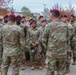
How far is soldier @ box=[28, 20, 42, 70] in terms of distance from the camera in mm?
11534

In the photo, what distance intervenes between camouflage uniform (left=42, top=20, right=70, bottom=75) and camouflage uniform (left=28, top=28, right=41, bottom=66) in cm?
340

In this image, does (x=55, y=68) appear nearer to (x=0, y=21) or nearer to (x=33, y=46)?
(x=33, y=46)

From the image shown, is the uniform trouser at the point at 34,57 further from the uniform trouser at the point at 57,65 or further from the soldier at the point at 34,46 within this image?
the uniform trouser at the point at 57,65

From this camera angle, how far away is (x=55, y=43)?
8.05 metres

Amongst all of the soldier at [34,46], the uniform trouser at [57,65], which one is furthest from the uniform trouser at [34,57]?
the uniform trouser at [57,65]

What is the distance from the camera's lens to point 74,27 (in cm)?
1201

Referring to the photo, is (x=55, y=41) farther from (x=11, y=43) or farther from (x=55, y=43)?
(x=11, y=43)

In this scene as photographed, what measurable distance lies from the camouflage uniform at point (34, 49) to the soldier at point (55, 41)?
3.38m

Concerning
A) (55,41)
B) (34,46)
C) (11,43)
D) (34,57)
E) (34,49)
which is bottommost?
(34,57)

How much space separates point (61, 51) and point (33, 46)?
3734 mm

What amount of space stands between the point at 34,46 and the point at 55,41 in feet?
12.3

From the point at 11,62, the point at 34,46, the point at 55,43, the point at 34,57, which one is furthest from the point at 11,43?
the point at 34,57

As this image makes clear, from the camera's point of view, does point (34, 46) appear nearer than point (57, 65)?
No

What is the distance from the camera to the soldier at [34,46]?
37.8ft
